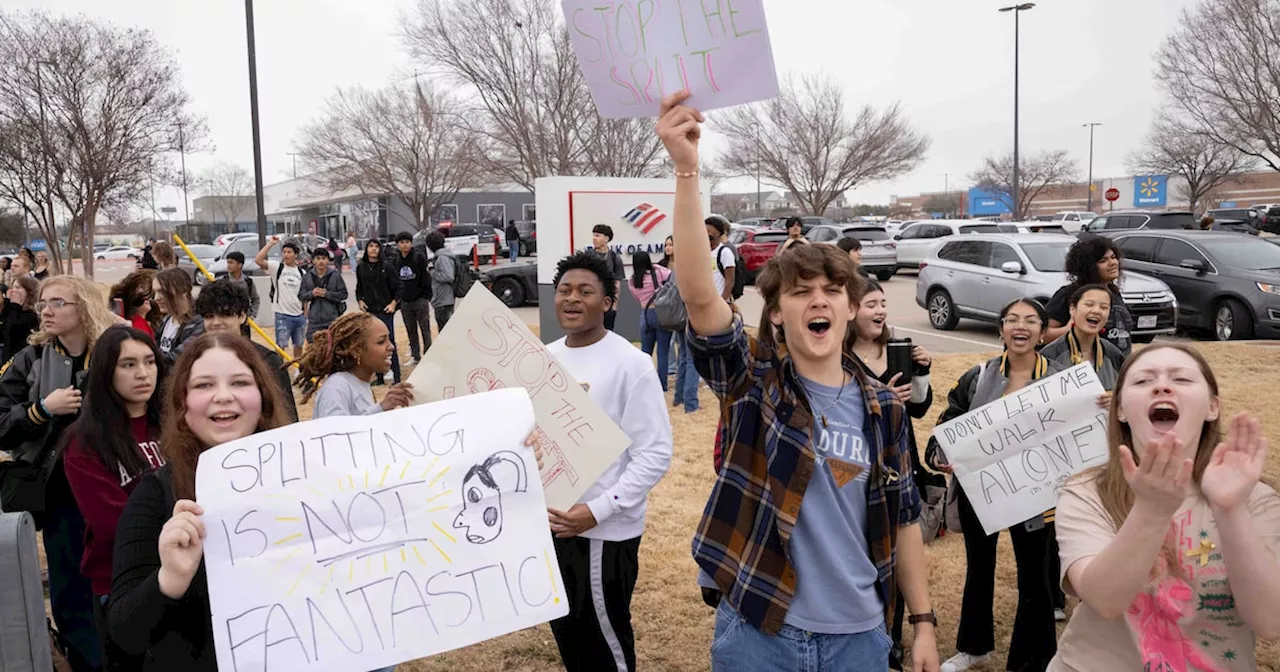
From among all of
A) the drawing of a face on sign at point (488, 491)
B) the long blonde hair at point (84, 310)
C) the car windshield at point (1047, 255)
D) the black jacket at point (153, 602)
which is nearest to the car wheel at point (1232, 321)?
the car windshield at point (1047, 255)

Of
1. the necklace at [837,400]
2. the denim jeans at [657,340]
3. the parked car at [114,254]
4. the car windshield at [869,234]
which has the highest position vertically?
the parked car at [114,254]

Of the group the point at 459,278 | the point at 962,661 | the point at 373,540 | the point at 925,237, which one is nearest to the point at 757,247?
the point at 925,237

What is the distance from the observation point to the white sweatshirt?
10.2 ft

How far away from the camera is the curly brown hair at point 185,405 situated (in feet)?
6.86

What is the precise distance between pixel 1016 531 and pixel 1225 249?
12142mm

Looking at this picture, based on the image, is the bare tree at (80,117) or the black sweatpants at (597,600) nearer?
the black sweatpants at (597,600)

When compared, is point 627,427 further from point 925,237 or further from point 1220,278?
point 925,237

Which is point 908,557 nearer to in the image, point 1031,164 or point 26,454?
point 26,454

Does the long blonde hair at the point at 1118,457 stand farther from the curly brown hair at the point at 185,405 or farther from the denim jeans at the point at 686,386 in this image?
the denim jeans at the point at 686,386

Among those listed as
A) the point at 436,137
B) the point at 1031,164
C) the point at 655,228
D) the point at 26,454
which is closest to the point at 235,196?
the point at 436,137

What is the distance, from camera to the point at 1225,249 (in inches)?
531

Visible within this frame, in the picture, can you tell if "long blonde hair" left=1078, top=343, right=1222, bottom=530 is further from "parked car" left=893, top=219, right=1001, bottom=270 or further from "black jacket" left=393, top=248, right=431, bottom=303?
"parked car" left=893, top=219, right=1001, bottom=270

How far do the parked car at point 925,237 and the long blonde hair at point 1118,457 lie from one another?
24647 millimetres

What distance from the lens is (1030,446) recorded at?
3619mm
